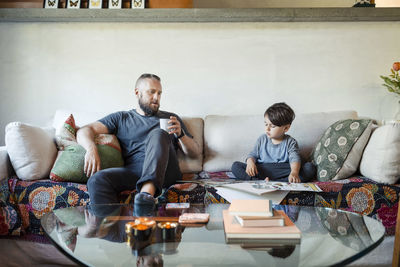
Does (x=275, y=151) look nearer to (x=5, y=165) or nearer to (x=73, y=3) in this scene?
(x=5, y=165)

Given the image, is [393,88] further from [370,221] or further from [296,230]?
[296,230]

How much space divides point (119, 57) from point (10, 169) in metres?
1.14

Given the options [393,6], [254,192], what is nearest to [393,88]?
[393,6]

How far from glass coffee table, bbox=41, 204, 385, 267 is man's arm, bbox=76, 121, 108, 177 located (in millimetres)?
518

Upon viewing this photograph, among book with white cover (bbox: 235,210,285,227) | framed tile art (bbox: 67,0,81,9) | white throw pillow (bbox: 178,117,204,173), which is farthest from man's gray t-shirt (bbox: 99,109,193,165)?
book with white cover (bbox: 235,210,285,227)

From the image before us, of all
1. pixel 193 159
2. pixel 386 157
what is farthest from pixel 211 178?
pixel 386 157

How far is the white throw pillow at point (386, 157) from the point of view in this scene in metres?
1.86

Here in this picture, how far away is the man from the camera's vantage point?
5.48 feet

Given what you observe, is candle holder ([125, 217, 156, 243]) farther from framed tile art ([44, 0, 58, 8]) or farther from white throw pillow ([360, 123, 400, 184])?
framed tile art ([44, 0, 58, 8])

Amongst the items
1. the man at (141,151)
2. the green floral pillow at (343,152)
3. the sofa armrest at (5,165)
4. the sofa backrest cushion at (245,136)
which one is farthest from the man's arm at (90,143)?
the green floral pillow at (343,152)

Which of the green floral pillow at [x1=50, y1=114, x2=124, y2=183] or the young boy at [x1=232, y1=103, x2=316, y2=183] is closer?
the green floral pillow at [x1=50, y1=114, x2=124, y2=183]

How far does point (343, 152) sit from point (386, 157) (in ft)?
0.69

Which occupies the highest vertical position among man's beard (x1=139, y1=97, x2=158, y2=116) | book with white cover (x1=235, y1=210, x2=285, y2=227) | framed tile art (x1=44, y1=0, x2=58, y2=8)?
framed tile art (x1=44, y1=0, x2=58, y2=8)

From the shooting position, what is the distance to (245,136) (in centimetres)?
237
